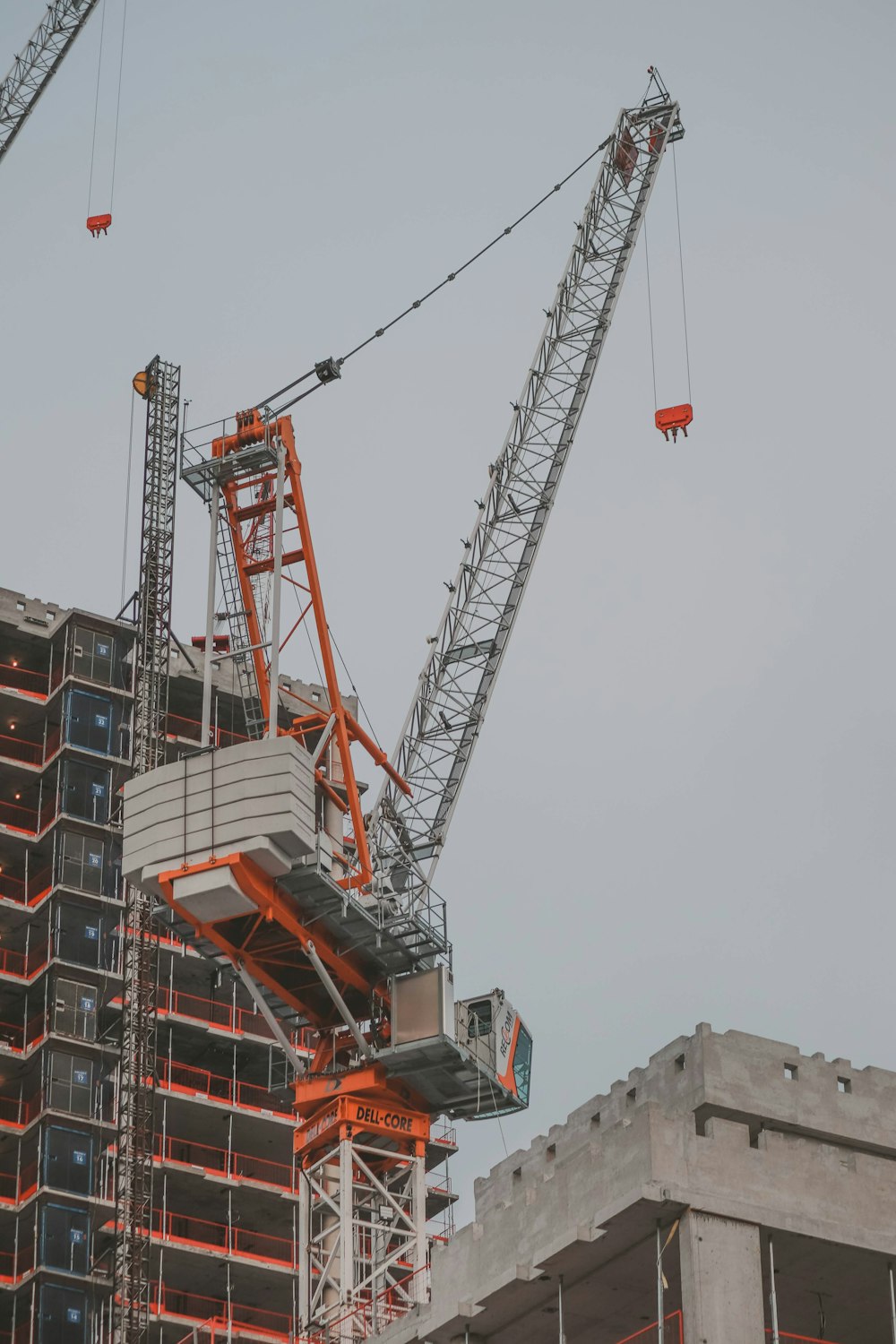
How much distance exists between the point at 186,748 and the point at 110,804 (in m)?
4.95

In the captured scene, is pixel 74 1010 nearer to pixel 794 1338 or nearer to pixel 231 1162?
pixel 231 1162

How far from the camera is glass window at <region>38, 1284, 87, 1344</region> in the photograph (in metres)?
83.6

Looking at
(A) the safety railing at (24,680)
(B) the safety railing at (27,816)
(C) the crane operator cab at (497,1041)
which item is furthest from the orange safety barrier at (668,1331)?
(A) the safety railing at (24,680)

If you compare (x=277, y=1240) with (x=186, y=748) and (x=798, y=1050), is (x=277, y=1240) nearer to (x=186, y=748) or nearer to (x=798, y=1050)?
(x=186, y=748)

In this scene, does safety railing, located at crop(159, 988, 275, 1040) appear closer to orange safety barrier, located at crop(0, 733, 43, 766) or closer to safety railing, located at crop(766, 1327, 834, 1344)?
orange safety barrier, located at crop(0, 733, 43, 766)

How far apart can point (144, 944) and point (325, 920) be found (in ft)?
63.6

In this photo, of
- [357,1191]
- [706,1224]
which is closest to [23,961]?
[357,1191]

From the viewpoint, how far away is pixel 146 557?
4023 inches

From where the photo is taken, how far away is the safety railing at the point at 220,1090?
91438 millimetres

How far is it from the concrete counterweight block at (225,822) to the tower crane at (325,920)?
47 millimetres

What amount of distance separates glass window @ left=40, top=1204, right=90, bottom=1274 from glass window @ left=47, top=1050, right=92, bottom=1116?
3.66 m

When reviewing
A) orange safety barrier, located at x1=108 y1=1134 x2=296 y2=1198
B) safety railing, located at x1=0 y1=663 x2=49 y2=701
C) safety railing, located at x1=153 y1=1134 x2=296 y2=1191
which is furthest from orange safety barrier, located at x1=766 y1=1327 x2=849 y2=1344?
safety railing, located at x1=0 y1=663 x2=49 y2=701

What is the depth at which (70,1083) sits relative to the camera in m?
89.0

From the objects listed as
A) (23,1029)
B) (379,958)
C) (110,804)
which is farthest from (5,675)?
(379,958)
